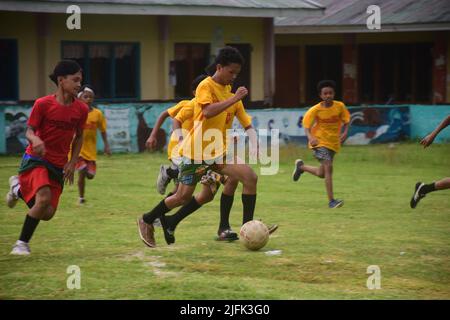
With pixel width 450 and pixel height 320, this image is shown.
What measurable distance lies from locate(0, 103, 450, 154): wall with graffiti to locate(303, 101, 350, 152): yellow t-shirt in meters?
8.25

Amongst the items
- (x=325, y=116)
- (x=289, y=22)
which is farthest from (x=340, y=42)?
(x=325, y=116)

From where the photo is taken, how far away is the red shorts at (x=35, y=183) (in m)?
9.34

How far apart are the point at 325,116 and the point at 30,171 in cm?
613

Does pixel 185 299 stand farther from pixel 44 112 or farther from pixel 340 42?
pixel 340 42

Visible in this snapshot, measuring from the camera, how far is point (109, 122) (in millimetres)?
22625

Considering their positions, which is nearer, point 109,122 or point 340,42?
point 109,122

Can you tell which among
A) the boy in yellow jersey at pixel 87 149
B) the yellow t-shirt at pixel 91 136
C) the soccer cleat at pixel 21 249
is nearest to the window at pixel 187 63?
the yellow t-shirt at pixel 91 136

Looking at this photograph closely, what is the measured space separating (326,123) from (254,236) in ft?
16.8

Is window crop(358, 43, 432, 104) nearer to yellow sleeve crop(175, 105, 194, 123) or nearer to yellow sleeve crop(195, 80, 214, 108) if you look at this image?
yellow sleeve crop(175, 105, 194, 123)

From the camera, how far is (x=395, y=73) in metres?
31.4

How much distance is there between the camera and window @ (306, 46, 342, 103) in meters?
32.2

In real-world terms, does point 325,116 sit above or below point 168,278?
above

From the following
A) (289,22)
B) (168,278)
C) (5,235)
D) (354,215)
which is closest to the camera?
(168,278)

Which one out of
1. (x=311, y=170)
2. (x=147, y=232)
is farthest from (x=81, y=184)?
(x=147, y=232)
